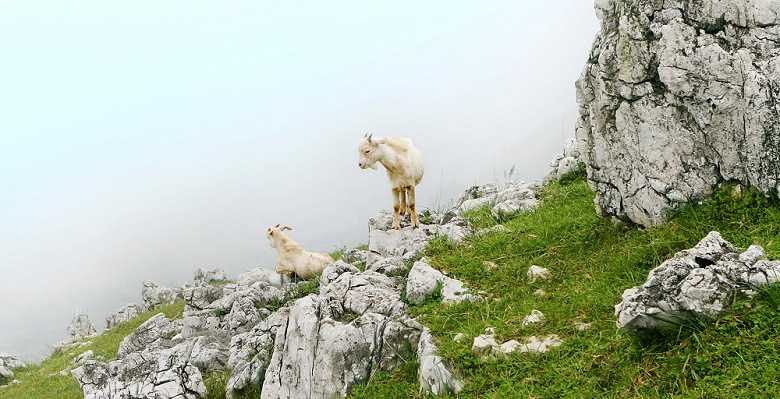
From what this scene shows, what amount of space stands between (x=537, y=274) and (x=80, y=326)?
83.9 feet

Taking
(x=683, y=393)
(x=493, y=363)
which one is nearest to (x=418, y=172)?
(x=493, y=363)

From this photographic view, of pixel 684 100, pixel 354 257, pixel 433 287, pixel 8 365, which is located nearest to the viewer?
pixel 684 100

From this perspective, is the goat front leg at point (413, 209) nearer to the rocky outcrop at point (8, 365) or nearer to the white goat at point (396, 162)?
the white goat at point (396, 162)

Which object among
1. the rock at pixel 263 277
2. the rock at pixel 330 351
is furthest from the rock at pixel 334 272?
the rock at pixel 263 277

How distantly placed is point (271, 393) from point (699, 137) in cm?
775

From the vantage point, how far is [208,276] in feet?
95.5

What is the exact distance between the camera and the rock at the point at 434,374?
6.78m

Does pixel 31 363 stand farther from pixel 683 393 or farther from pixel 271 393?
pixel 683 393

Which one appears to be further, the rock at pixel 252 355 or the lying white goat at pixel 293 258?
the lying white goat at pixel 293 258

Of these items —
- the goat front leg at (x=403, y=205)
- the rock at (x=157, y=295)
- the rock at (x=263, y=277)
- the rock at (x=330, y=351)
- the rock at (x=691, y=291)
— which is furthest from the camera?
the rock at (x=157, y=295)

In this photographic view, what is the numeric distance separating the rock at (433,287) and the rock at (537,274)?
955 millimetres

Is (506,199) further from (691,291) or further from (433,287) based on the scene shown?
(691,291)

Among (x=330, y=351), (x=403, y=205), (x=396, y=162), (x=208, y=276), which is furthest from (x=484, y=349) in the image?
(x=208, y=276)

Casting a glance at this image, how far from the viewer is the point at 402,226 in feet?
47.0
